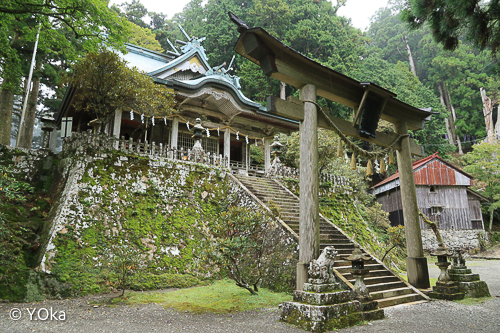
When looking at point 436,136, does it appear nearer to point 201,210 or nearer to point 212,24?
point 212,24

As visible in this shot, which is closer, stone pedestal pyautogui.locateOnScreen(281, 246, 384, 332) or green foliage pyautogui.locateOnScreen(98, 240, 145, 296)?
stone pedestal pyautogui.locateOnScreen(281, 246, 384, 332)

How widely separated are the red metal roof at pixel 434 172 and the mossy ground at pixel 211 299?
18191 millimetres

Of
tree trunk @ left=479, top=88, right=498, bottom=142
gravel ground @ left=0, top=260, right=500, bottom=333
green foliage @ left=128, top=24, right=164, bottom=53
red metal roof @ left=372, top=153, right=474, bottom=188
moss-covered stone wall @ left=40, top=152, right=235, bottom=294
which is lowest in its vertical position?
gravel ground @ left=0, top=260, right=500, bottom=333

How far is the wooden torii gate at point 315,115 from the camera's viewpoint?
574 centimetres

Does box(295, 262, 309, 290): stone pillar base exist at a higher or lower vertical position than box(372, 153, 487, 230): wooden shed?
lower

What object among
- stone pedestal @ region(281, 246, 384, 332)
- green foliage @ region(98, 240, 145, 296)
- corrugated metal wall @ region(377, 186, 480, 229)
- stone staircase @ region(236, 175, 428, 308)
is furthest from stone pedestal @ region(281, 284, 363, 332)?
corrugated metal wall @ region(377, 186, 480, 229)

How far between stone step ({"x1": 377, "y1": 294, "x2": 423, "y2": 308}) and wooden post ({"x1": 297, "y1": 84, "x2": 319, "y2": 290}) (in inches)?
83.0

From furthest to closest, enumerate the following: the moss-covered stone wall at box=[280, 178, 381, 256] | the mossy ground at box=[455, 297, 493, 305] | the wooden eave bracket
Result: the moss-covered stone wall at box=[280, 178, 381, 256]
the mossy ground at box=[455, 297, 493, 305]
the wooden eave bracket

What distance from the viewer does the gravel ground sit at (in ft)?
15.5

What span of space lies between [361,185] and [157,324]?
1872 centimetres

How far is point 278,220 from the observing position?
874 cm

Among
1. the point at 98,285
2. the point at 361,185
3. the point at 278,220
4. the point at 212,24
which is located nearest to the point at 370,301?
the point at 278,220

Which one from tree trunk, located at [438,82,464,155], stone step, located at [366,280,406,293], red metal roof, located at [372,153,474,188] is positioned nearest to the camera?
stone step, located at [366,280,406,293]

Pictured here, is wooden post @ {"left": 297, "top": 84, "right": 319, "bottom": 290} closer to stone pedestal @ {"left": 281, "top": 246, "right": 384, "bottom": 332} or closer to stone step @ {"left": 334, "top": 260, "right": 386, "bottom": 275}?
stone pedestal @ {"left": 281, "top": 246, "right": 384, "bottom": 332}
